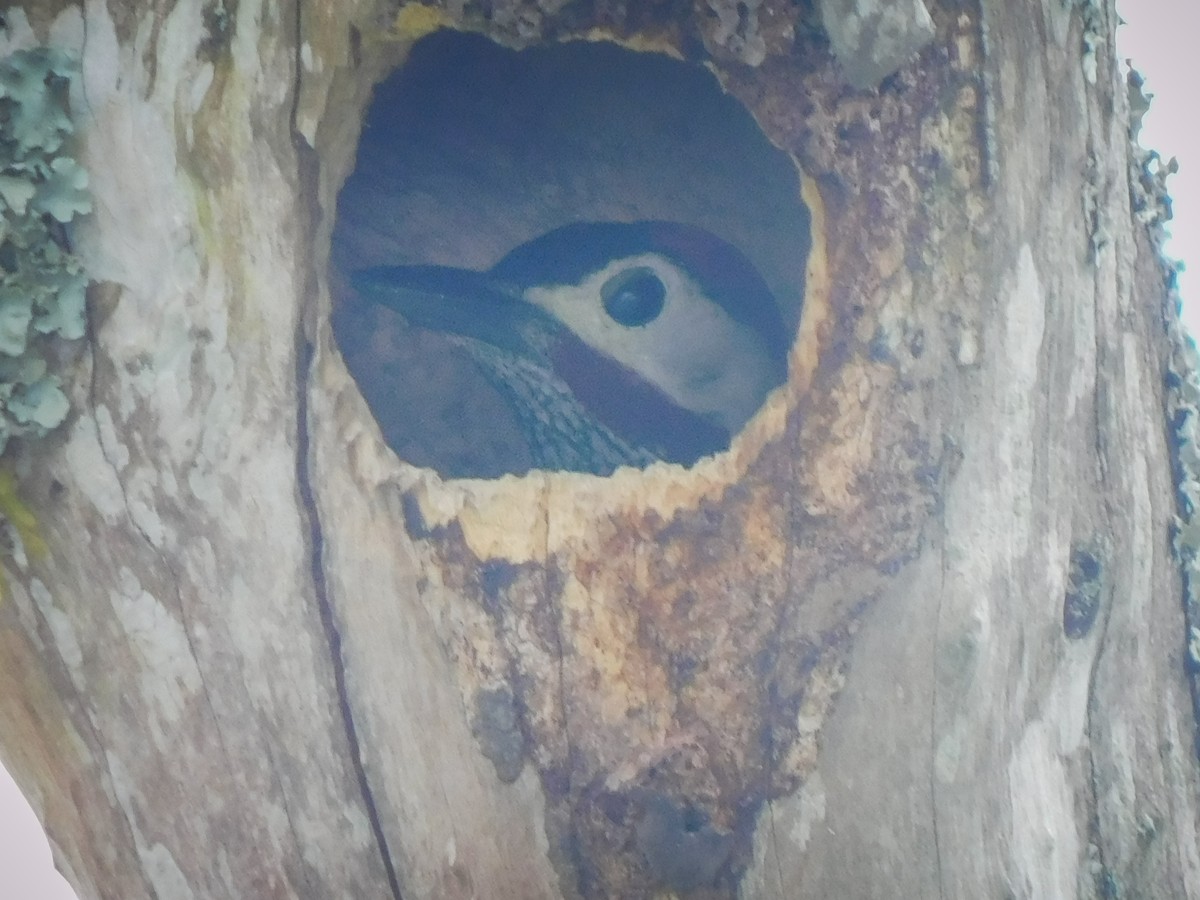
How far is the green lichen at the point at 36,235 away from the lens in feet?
2.53

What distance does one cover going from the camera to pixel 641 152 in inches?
53.6

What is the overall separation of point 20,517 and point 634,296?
94cm

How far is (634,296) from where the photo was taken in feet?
5.06

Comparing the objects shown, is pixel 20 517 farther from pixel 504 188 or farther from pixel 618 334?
pixel 618 334

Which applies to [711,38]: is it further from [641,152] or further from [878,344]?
[641,152]

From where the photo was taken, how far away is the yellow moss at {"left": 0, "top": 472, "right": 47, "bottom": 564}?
827mm

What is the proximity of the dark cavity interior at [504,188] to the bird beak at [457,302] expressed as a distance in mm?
16

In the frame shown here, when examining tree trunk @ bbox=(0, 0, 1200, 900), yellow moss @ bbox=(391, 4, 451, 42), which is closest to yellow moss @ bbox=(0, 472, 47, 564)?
tree trunk @ bbox=(0, 0, 1200, 900)

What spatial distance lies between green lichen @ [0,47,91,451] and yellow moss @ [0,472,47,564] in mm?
40

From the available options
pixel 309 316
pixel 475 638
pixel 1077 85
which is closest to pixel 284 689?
pixel 475 638

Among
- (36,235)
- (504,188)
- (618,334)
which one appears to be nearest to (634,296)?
(618,334)

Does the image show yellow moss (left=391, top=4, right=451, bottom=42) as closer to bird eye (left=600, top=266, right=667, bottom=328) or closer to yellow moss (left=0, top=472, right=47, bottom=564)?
yellow moss (left=0, top=472, right=47, bottom=564)

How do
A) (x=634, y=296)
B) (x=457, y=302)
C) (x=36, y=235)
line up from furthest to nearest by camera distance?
(x=634, y=296) < (x=457, y=302) < (x=36, y=235)

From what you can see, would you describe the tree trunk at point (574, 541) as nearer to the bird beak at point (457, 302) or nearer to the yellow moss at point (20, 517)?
the yellow moss at point (20, 517)
